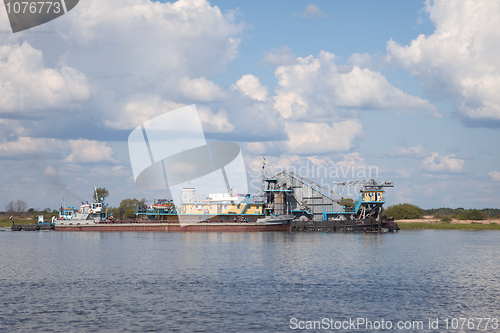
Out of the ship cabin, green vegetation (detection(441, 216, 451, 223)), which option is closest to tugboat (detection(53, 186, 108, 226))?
the ship cabin

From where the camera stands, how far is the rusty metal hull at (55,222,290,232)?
117125 mm

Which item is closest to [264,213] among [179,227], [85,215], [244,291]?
[179,227]

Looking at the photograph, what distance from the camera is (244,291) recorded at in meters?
37.4

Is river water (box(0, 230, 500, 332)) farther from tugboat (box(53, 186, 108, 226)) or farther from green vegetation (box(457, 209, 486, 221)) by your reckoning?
green vegetation (box(457, 209, 486, 221))

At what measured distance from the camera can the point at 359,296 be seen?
117 feet

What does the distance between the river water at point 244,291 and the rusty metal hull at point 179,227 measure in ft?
178

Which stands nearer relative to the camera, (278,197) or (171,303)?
(171,303)

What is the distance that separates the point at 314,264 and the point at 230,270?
389 inches

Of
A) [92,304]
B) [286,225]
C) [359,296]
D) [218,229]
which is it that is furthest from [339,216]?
[92,304]

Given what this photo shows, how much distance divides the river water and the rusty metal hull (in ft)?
178

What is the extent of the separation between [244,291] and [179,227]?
295ft

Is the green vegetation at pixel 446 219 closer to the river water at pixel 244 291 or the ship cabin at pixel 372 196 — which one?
the ship cabin at pixel 372 196

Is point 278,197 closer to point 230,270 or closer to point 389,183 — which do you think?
point 389,183

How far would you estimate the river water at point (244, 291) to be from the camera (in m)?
28.7
